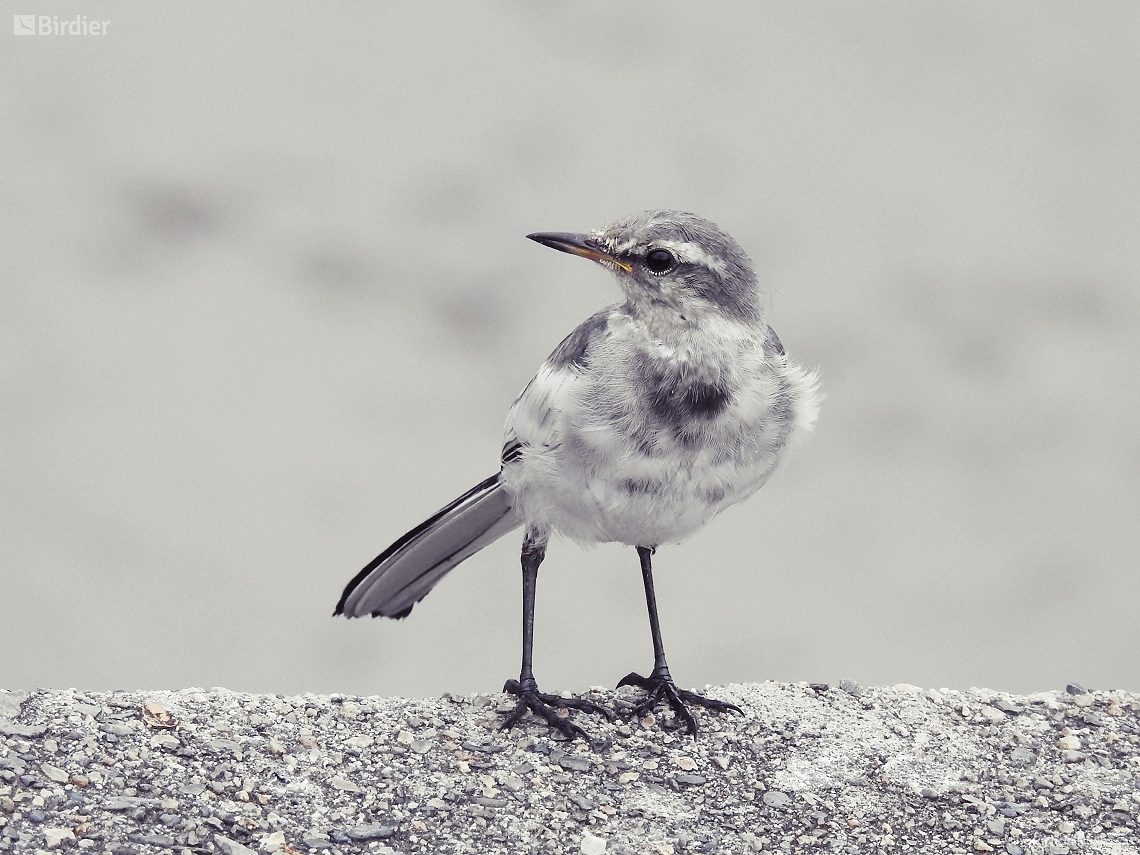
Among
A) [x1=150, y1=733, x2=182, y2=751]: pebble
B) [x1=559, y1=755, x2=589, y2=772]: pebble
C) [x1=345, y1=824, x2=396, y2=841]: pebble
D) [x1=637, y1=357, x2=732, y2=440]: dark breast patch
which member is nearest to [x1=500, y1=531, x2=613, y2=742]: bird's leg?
[x1=559, y1=755, x2=589, y2=772]: pebble

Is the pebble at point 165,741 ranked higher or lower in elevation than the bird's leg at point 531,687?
lower

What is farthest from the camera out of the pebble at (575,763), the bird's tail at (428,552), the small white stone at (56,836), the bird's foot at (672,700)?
the bird's tail at (428,552)

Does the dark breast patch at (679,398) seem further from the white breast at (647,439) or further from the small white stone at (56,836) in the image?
the small white stone at (56,836)

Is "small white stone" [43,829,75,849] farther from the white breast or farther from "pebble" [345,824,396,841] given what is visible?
the white breast

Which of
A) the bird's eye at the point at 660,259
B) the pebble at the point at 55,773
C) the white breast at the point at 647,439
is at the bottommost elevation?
the pebble at the point at 55,773

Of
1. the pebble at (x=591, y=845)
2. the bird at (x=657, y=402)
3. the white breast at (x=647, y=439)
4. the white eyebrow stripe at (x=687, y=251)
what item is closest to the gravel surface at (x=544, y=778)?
the pebble at (x=591, y=845)

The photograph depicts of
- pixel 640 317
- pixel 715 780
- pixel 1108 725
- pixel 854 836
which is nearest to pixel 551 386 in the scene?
pixel 640 317

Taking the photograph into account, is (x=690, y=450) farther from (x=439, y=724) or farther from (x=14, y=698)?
(x=14, y=698)

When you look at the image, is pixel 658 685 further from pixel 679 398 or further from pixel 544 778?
pixel 679 398
